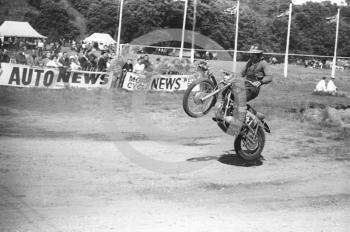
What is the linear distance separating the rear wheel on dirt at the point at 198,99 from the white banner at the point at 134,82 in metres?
10.9

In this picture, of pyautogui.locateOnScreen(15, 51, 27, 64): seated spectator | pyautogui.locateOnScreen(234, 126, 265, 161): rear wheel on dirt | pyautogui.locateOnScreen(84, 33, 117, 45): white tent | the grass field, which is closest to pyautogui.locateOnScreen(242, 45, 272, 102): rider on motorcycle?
pyautogui.locateOnScreen(234, 126, 265, 161): rear wheel on dirt

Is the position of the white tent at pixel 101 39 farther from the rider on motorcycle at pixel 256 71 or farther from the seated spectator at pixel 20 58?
the rider on motorcycle at pixel 256 71

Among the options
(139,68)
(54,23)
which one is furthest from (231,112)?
(54,23)

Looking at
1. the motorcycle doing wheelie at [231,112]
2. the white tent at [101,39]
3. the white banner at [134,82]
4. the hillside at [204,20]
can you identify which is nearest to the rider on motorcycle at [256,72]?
the motorcycle doing wheelie at [231,112]

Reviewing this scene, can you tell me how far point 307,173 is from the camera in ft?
27.9

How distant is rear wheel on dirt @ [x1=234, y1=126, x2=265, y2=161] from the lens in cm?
880

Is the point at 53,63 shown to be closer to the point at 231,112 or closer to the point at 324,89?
the point at 231,112

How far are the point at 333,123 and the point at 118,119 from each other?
20.1 ft

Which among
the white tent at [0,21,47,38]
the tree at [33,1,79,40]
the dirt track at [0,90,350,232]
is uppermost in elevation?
the tree at [33,1,79,40]

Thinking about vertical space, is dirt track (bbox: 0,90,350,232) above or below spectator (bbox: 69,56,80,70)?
below

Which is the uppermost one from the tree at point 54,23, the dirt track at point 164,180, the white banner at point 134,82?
the tree at point 54,23

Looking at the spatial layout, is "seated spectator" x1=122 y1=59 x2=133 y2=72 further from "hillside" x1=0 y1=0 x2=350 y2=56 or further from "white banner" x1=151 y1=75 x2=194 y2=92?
"hillside" x1=0 y1=0 x2=350 y2=56

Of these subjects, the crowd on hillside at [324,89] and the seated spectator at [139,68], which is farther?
the crowd on hillside at [324,89]

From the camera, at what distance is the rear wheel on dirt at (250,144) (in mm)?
8805
